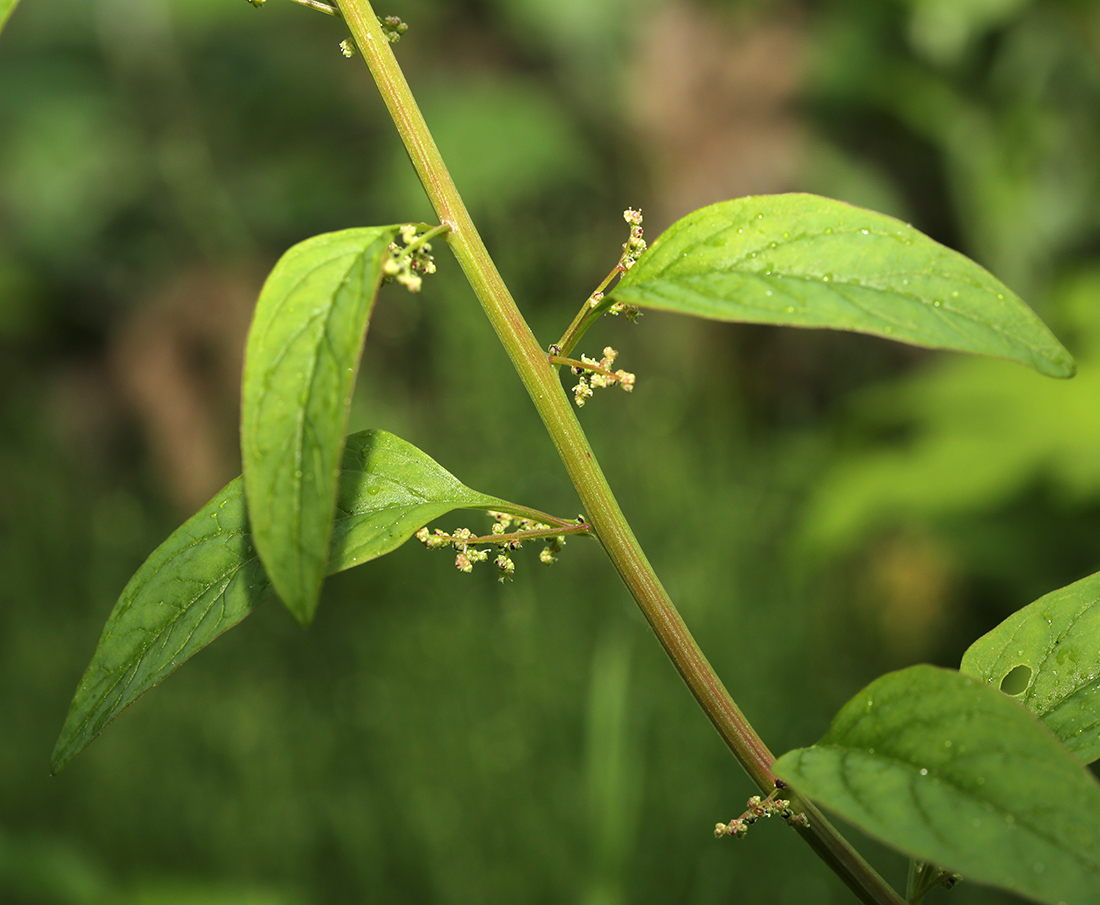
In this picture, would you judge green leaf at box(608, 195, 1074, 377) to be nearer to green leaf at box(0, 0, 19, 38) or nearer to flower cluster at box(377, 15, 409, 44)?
flower cluster at box(377, 15, 409, 44)

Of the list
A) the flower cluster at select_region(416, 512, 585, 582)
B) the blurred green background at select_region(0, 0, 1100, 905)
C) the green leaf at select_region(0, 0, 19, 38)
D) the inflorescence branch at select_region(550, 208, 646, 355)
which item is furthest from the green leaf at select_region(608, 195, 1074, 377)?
→ the blurred green background at select_region(0, 0, 1100, 905)

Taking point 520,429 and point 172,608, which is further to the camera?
point 520,429

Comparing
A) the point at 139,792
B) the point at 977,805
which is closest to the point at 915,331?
the point at 977,805

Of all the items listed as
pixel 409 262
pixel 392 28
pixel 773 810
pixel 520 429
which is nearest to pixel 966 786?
pixel 773 810

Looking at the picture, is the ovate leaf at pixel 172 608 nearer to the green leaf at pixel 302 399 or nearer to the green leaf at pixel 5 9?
the green leaf at pixel 302 399

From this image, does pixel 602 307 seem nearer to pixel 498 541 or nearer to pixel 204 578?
pixel 498 541
